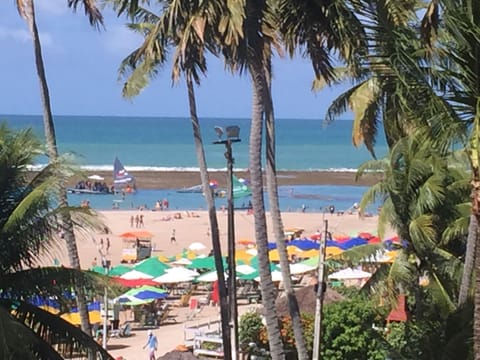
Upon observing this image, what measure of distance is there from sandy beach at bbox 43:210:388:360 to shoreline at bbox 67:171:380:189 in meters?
17.0

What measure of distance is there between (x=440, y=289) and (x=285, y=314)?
5.97m

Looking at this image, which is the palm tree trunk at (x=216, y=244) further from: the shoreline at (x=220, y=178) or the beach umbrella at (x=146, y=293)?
the shoreline at (x=220, y=178)

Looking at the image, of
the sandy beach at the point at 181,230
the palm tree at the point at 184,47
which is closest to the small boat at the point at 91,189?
the sandy beach at the point at 181,230

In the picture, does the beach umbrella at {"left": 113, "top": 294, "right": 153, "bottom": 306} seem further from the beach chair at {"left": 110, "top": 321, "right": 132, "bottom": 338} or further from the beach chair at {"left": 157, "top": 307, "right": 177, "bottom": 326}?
the beach chair at {"left": 157, "top": 307, "right": 177, "bottom": 326}

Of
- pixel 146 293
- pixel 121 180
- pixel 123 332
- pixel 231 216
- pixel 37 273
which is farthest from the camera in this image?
pixel 121 180

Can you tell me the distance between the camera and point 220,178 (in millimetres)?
75875

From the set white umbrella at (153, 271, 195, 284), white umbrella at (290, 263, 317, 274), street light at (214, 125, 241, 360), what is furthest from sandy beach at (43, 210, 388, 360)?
street light at (214, 125, 241, 360)

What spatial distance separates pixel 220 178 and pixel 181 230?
1163 inches

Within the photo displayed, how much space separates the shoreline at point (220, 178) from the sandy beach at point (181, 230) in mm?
17007

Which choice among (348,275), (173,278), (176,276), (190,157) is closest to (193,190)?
(176,276)

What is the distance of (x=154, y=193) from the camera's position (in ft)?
225

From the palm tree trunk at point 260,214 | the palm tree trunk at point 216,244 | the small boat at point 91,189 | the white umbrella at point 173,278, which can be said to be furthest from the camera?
the small boat at point 91,189

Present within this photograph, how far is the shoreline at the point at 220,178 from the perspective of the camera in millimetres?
74812

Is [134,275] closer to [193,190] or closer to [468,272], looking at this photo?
[468,272]
